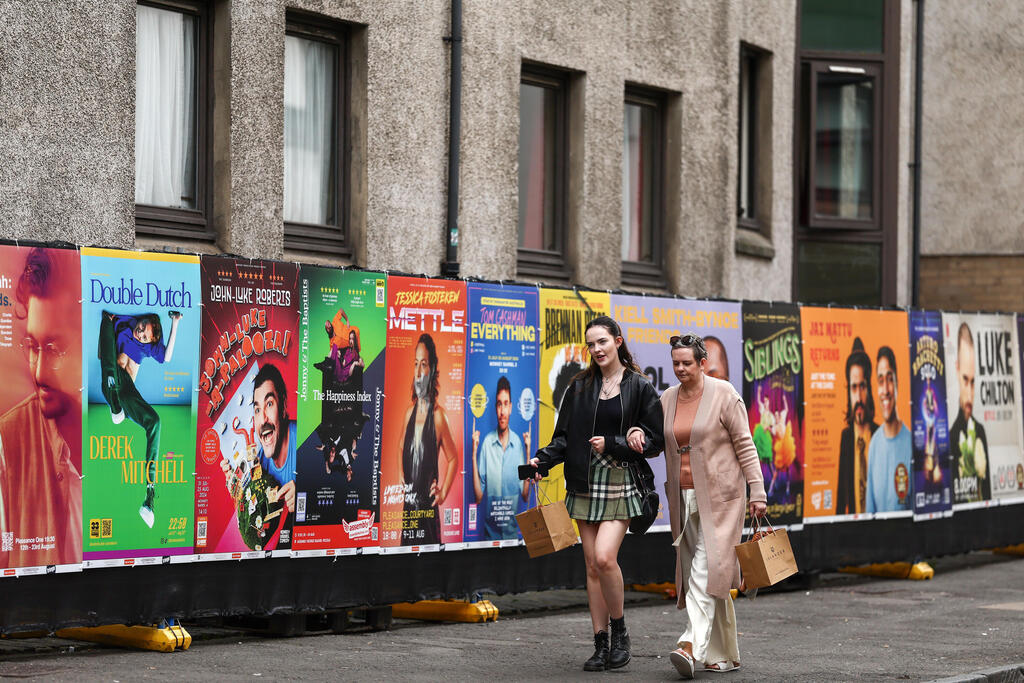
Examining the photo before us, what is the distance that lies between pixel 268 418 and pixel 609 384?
222 centimetres

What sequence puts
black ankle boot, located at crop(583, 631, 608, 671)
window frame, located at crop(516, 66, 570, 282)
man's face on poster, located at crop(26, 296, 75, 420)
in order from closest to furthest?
man's face on poster, located at crop(26, 296, 75, 420) → black ankle boot, located at crop(583, 631, 608, 671) → window frame, located at crop(516, 66, 570, 282)

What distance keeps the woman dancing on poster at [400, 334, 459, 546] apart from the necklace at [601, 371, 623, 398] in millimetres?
2069

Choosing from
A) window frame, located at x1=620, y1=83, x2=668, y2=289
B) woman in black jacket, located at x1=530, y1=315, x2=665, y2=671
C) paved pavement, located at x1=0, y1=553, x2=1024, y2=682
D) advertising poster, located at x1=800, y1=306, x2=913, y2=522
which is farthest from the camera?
window frame, located at x1=620, y1=83, x2=668, y2=289

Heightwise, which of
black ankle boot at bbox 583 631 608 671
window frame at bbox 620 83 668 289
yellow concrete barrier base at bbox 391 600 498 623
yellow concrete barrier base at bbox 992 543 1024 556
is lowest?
yellow concrete barrier base at bbox 992 543 1024 556

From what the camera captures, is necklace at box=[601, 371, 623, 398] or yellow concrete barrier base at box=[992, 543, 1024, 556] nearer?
necklace at box=[601, 371, 623, 398]

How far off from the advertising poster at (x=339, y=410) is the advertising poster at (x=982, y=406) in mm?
7353

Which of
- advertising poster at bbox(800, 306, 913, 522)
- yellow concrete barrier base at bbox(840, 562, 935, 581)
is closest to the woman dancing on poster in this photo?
advertising poster at bbox(800, 306, 913, 522)

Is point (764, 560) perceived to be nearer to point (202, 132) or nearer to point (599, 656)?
point (599, 656)

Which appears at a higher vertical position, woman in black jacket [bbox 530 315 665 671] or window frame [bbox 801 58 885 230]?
window frame [bbox 801 58 885 230]

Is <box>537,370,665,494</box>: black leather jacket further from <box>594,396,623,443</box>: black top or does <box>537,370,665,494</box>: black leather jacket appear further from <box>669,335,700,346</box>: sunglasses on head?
<box>669,335,700,346</box>: sunglasses on head

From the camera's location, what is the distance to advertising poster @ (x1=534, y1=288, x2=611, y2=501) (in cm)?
1261

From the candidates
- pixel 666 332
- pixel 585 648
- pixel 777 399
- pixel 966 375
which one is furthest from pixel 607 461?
pixel 966 375

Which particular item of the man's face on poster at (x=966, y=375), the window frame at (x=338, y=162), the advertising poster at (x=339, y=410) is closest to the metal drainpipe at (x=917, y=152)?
the man's face on poster at (x=966, y=375)

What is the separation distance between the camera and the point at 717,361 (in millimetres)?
13875
